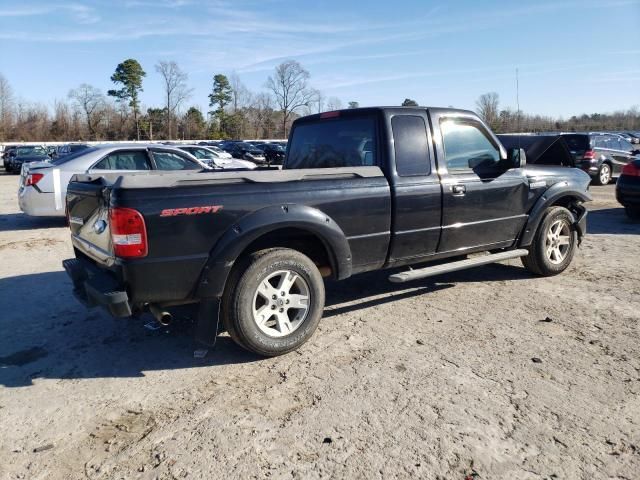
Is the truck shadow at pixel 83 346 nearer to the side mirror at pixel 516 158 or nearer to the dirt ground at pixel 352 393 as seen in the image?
the dirt ground at pixel 352 393

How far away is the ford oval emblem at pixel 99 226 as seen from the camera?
3.69 meters

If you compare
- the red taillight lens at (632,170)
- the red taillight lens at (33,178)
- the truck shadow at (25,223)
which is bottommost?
the truck shadow at (25,223)

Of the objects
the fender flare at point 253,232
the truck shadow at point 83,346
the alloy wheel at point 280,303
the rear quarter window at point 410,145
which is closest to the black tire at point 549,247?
the rear quarter window at point 410,145

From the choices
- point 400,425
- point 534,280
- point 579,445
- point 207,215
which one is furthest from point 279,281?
point 534,280

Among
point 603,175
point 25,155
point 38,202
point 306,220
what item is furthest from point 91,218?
point 25,155

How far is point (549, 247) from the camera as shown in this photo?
6.07 meters

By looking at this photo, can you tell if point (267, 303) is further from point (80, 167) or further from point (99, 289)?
point (80, 167)

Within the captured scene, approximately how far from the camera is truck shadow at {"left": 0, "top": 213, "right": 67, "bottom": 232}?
10250mm

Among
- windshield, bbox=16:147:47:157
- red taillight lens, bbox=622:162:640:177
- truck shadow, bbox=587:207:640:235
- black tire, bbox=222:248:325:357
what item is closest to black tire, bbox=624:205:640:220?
truck shadow, bbox=587:207:640:235

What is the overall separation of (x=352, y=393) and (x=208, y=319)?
1196mm

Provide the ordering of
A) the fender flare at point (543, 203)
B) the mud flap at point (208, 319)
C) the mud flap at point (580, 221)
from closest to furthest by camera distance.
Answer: the mud flap at point (208, 319) < the fender flare at point (543, 203) < the mud flap at point (580, 221)

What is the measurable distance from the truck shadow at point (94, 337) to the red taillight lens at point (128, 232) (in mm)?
1017

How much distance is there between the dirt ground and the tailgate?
0.89m

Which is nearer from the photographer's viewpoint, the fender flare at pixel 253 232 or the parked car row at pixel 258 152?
the fender flare at pixel 253 232
